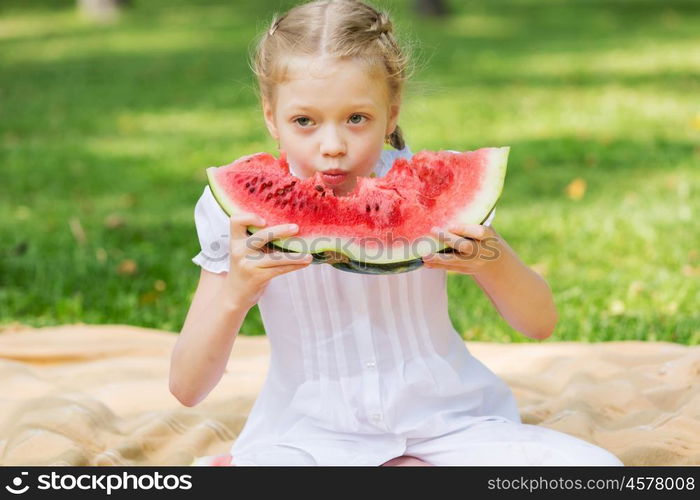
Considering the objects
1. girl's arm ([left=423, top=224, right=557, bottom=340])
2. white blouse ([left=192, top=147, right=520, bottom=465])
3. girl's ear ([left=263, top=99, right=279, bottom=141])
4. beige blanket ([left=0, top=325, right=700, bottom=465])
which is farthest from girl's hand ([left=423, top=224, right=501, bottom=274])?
beige blanket ([left=0, top=325, right=700, bottom=465])

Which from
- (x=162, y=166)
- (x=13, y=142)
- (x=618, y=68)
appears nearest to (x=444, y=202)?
(x=162, y=166)

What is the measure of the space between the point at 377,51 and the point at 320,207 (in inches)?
17.3

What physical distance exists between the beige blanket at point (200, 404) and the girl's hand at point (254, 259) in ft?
3.12

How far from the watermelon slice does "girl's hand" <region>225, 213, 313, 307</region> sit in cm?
3

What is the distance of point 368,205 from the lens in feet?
8.25

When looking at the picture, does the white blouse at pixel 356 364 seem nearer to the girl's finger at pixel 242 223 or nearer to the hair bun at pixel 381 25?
the girl's finger at pixel 242 223

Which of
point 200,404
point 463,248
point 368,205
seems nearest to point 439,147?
point 200,404

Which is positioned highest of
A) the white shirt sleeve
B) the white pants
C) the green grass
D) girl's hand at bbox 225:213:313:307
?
the green grass

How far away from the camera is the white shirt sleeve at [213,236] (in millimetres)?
2664

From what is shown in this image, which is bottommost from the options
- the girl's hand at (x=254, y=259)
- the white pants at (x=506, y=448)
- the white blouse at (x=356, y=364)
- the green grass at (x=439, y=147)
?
the white pants at (x=506, y=448)

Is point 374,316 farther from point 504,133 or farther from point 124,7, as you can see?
point 124,7

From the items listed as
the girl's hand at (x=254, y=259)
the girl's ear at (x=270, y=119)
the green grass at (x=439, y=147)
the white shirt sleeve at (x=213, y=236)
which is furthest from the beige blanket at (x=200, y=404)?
the girl's ear at (x=270, y=119)

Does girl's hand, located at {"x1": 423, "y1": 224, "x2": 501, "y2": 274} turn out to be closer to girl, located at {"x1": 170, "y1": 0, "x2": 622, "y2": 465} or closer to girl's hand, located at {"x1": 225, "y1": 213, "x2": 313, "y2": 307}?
girl, located at {"x1": 170, "y1": 0, "x2": 622, "y2": 465}

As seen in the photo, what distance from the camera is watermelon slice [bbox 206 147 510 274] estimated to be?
95.0 inches
